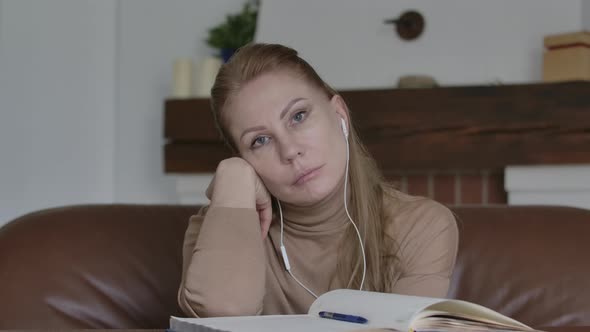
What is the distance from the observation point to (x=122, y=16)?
170 inches

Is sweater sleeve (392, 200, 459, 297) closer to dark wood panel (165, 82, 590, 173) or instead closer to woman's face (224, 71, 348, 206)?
woman's face (224, 71, 348, 206)

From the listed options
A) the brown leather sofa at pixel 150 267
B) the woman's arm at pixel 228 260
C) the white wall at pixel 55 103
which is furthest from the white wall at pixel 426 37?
the woman's arm at pixel 228 260

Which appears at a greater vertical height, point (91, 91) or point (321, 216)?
point (91, 91)

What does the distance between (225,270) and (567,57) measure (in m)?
2.49

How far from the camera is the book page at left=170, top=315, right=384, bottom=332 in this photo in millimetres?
819

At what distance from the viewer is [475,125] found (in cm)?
332

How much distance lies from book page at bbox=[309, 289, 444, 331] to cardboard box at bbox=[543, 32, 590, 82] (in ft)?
8.38

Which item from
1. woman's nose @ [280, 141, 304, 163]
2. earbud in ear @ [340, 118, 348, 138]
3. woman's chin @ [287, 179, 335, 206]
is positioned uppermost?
earbud in ear @ [340, 118, 348, 138]

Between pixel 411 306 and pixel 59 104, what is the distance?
11.8 feet

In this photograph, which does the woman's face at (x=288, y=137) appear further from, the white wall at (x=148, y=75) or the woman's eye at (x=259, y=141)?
the white wall at (x=148, y=75)

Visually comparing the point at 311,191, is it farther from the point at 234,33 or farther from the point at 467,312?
the point at 234,33

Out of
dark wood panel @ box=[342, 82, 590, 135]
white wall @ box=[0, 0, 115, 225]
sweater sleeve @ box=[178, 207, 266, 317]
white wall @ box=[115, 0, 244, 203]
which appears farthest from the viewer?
white wall @ box=[115, 0, 244, 203]

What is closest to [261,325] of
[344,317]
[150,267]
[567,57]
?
[344,317]

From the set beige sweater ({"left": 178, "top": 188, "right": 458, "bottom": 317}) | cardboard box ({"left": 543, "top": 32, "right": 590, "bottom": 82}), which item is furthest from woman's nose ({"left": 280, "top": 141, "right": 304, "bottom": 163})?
cardboard box ({"left": 543, "top": 32, "right": 590, "bottom": 82})
